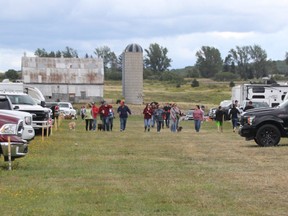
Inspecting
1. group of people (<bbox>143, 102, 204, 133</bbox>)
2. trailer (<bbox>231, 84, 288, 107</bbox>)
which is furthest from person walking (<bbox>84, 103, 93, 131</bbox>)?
trailer (<bbox>231, 84, 288, 107</bbox>)

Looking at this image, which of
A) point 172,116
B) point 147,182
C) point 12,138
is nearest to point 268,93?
point 172,116

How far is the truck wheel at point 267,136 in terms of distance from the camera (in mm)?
23781

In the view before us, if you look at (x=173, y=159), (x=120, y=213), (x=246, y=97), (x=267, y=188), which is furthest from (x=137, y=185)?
(x=246, y=97)

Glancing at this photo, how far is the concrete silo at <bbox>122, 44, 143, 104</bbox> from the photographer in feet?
298

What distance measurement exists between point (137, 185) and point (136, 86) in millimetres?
77286

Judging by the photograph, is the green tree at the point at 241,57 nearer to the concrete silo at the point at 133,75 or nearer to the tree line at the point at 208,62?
the tree line at the point at 208,62

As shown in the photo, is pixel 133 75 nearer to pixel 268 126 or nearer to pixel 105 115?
pixel 105 115

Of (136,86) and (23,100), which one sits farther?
(136,86)

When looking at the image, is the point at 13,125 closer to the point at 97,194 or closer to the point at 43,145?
the point at 97,194

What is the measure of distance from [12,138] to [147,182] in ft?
11.4

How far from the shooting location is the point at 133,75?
3590 inches

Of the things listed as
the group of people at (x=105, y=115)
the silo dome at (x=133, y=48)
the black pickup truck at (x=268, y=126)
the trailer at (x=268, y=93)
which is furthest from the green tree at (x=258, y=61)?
the black pickup truck at (x=268, y=126)

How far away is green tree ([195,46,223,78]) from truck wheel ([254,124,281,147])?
155 m

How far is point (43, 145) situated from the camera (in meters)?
24.6
